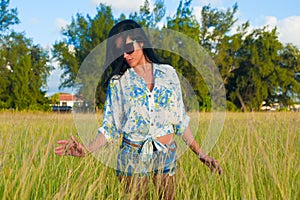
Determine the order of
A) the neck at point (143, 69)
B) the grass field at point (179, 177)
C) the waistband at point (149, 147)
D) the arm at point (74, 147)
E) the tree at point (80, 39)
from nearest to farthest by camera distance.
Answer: the grass field at point (179, 177) → the arm at point (74, 147) → the waistband at point (149, 147) → the neck at point (143, 69) → the tree at point (80, 39)

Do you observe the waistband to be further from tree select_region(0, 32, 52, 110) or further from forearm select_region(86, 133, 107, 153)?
tree select_region(0, 32, 52, 110)

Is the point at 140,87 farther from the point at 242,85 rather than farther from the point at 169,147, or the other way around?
the point at 242,85

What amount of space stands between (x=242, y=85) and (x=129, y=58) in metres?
25.0

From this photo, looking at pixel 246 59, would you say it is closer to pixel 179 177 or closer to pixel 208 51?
pixel 208 51

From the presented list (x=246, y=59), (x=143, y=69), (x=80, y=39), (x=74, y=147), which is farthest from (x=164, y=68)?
(x=246, y=59)

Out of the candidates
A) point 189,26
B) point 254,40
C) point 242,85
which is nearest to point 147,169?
point 189,26

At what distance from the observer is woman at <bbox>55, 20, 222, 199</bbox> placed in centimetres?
181

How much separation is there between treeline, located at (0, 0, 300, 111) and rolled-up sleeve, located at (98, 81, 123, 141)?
15.1 m

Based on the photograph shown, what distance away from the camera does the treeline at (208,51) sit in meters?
19.4

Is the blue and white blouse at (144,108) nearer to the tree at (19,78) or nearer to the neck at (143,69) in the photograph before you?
the neck at (143,69)

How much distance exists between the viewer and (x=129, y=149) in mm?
1847

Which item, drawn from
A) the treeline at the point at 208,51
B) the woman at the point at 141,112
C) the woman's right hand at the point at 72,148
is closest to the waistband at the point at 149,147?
the woman at the point at 141,112

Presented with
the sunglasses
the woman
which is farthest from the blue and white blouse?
the sunglasses

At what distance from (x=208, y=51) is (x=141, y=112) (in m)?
21.4
